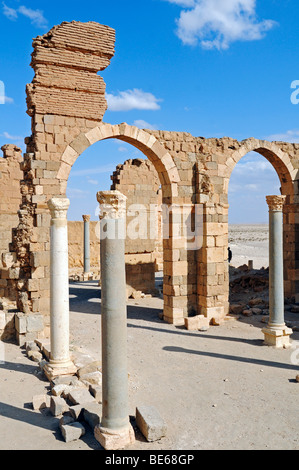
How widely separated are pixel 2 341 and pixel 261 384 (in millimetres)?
5665

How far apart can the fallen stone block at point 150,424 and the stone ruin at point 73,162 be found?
449 cm

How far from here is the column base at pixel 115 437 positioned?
4.50 m

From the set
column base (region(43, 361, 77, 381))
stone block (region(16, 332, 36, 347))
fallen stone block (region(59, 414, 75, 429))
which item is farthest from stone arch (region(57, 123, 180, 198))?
fallen stone block (region(59, 414, 75, 429))

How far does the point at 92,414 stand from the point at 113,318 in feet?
4.60

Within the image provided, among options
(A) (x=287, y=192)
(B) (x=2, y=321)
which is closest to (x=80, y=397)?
(B) (x=2, y=321)

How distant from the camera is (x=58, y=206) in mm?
6770

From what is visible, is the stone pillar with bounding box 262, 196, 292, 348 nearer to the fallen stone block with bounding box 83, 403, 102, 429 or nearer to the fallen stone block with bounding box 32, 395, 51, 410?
the fallen stone block with bounding box 83, 403, 102, 429

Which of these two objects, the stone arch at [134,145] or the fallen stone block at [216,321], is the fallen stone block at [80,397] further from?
Result: the fallen stone block at [216,321]

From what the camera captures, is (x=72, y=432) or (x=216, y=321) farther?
(x=216, y=321)

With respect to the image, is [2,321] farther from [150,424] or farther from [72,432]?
[150,424]

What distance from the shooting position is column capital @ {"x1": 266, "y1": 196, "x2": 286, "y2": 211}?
28.3ft

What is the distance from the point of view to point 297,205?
13219 mm

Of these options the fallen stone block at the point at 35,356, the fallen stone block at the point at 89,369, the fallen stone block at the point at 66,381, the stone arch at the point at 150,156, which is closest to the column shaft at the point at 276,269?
the stone arch at the point at 150,156
